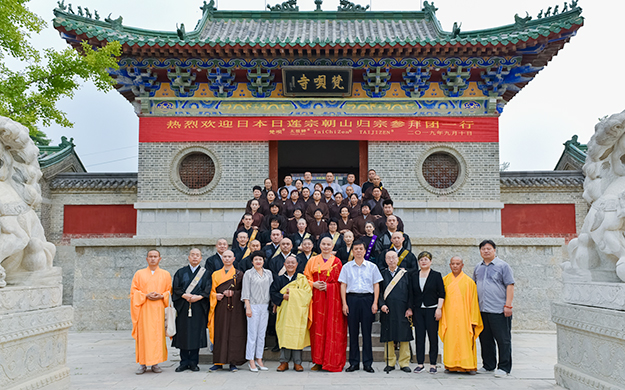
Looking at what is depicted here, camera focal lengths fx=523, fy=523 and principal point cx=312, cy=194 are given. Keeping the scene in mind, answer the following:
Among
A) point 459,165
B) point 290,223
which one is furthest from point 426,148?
point 290,223

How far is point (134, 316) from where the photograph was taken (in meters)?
6.61

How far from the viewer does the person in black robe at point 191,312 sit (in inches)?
265

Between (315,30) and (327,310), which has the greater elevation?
(315,30)

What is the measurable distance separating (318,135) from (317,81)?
122cm

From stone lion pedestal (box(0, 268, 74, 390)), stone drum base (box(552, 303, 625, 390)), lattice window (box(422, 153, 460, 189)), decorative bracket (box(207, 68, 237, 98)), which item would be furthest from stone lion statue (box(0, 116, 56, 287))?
lattice window (box(422, 153, 460, 189))

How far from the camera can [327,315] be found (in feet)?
22.6

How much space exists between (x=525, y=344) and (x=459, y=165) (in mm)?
4498

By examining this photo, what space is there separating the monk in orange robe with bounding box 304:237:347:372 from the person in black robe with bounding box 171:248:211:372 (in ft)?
4.55

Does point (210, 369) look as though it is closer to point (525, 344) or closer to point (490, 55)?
point (525, 344)

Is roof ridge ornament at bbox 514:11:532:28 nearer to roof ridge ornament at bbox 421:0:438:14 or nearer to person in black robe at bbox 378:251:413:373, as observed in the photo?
roof ridge ornament at bbox 421:0:438:14

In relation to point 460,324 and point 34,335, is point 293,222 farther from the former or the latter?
point 34,335

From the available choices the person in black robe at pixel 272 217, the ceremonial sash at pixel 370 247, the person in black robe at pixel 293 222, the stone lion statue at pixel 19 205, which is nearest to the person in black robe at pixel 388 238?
the ceremonial sash at pixel 370 247

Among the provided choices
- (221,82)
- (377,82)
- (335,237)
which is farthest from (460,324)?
(221,82)

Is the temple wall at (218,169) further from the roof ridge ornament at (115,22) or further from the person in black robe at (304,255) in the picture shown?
the person in black robe at (304,255)
